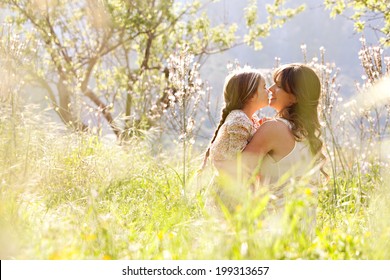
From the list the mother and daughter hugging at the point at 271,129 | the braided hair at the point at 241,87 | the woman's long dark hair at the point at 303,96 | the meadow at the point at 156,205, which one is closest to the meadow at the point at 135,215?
the meadow at the point at 156,205

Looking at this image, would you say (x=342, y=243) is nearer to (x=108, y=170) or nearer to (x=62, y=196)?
(x=62, y=196)

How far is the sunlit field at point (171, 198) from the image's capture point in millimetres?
2203

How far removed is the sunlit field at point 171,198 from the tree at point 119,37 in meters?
4.68

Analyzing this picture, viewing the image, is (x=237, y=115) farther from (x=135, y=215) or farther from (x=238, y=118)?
(x=135, y=215)

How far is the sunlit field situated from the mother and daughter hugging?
0.24 m

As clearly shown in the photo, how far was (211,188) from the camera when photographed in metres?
3.53

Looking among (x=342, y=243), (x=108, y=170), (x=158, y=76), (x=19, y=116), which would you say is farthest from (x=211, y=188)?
(x=158, y=76)

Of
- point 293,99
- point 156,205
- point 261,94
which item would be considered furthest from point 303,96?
point 156,205

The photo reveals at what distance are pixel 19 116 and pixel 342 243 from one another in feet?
11.6

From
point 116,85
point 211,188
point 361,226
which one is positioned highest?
point 116,85

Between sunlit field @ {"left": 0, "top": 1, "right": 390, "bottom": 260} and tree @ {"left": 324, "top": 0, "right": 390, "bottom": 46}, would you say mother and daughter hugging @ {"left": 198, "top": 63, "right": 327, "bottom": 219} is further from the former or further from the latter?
tree @ {"left": 324, "top": 0, "right": 390, "bottom": 46}

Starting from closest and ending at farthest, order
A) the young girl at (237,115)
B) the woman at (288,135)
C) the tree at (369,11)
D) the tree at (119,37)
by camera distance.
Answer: the woman at (288,135)
the young girl at (237,115)
the tree at (369,11)
the tree at (119,37)

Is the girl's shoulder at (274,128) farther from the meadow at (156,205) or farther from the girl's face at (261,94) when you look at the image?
the meadow at (156,205)
